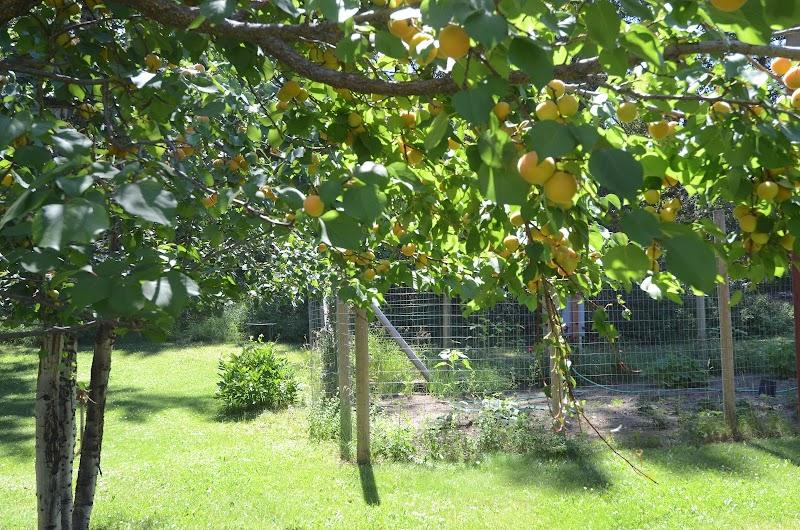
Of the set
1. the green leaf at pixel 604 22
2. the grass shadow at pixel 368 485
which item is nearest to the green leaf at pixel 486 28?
the green leaf at pixel 604 22

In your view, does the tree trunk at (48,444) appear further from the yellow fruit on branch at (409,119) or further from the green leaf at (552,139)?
the green leaf at (552,139)

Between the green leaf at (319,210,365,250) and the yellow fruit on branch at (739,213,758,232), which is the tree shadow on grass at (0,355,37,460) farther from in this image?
the yellow fruit on branch at (739,213,758,232)

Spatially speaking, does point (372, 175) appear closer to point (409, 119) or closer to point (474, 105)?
point (474, 105)

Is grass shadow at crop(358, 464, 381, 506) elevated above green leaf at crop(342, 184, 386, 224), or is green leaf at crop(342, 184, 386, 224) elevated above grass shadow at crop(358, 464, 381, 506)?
green leaf at crop(342, 184, 386, 224)

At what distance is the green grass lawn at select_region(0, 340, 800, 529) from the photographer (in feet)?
14.2

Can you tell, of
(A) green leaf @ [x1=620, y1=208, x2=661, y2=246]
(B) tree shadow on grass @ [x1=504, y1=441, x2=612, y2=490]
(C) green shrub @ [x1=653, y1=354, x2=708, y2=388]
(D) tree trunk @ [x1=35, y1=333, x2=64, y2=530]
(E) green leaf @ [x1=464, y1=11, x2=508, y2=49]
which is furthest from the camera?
(C) green shrub @ [x1=653, y1=354, x2=708, y2=388]

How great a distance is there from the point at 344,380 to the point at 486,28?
196 inches

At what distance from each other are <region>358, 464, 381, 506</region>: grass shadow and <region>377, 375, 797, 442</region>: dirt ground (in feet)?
2.58

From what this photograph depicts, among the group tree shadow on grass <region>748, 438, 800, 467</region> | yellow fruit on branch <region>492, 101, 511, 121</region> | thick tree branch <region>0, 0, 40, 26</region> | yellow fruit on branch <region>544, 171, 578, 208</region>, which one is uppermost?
thick tree branch <region>0, 0, 40, 26</region>

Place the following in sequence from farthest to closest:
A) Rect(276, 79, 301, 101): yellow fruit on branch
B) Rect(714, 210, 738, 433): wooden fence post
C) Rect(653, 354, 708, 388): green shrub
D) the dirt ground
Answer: Rect(653, 354, 708, 388): green shrub → the dirt ground → Rect(714, 210, 738, 433): wooden fence post → Rect(276, 79, 301, 101): yellow fruit on branch

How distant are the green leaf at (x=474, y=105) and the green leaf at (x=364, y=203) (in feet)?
0.71

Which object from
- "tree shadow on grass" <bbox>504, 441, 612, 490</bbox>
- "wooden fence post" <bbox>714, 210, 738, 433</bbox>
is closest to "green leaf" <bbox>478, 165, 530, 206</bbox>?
"tree shadow on grass" <bbox>504, 441, 612, 490</bbox>

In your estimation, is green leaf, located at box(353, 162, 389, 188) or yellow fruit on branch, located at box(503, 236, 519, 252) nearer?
green leaf, located at box(353, 162, 389, 188)

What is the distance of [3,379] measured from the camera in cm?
1153
